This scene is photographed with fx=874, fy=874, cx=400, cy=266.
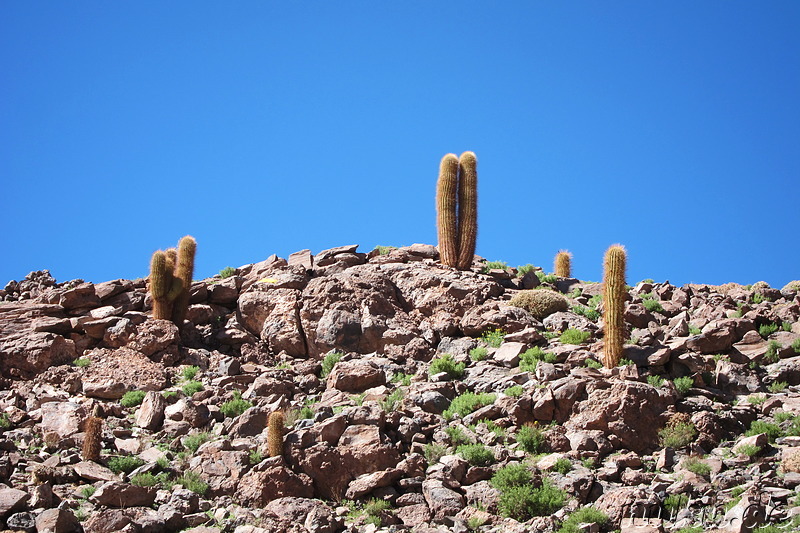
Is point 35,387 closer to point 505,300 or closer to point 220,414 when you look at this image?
point 220,414

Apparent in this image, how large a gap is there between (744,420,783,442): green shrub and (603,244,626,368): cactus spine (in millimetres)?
2975

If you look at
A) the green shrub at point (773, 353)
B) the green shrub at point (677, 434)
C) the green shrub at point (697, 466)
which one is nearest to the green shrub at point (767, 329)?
the green shrub at point (773, 353)

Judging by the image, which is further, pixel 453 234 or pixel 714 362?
pixel 453 234

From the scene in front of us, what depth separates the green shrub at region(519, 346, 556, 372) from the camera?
18594 mm

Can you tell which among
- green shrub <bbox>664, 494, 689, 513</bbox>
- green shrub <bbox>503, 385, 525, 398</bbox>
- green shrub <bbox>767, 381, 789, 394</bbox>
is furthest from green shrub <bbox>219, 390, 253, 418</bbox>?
green shrub <bbox>767, 381, 789, 394</bbox>

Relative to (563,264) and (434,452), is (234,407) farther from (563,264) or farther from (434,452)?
(563,264)

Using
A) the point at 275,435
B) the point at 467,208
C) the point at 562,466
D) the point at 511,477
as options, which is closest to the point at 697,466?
the point at 562,466

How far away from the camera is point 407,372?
19.6m

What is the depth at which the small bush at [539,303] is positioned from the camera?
21688 millimetres

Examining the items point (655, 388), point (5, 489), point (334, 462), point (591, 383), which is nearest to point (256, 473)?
point (334, 462)

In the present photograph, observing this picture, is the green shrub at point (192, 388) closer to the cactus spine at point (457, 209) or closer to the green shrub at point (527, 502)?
the green shrub at point (527, 502)

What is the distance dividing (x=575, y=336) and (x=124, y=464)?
10066 millimetres

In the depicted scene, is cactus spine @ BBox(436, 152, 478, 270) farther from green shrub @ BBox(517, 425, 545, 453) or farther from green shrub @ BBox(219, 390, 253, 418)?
green shrub @ BBox(517, 425, 545, 453)

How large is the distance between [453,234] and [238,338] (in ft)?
21.2
